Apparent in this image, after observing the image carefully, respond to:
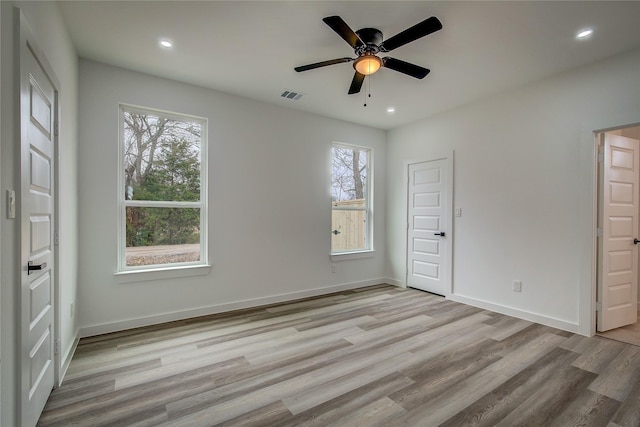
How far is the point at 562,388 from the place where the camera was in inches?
87.0

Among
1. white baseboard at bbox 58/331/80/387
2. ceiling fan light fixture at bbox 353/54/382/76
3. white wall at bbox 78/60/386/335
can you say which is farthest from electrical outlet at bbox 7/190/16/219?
ceiling fan light fixture at bbox 353/54/382/76

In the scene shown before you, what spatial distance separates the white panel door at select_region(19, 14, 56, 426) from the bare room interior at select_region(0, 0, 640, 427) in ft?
0.08

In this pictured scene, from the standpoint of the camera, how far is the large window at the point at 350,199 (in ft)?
16.2

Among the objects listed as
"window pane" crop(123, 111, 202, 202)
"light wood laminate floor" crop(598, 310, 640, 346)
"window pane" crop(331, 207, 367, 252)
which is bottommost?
"light wood laminate floor" crop(598, 310, 640, 346)

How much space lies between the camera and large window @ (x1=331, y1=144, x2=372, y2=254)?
4.94 m

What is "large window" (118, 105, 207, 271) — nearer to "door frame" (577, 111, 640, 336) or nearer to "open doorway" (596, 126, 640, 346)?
"door frame" (577, 111, 640, 336)

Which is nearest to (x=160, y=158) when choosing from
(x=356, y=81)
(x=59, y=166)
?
(x=59, y=166)

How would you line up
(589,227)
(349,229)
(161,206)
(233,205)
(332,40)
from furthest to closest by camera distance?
(349,229) → (233,205) → (161,206) → (589,227) → (332,40)

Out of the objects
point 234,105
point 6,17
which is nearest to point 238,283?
point 234,105

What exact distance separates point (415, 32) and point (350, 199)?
10.4 feet

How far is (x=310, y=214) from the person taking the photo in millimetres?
4543

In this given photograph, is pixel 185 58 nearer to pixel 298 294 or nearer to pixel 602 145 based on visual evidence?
pixel 298 294

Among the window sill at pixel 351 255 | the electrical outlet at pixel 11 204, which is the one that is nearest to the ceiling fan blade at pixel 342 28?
the electrical outlet at pixel 11 204

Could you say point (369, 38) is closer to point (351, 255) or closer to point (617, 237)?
point (351, 255)
